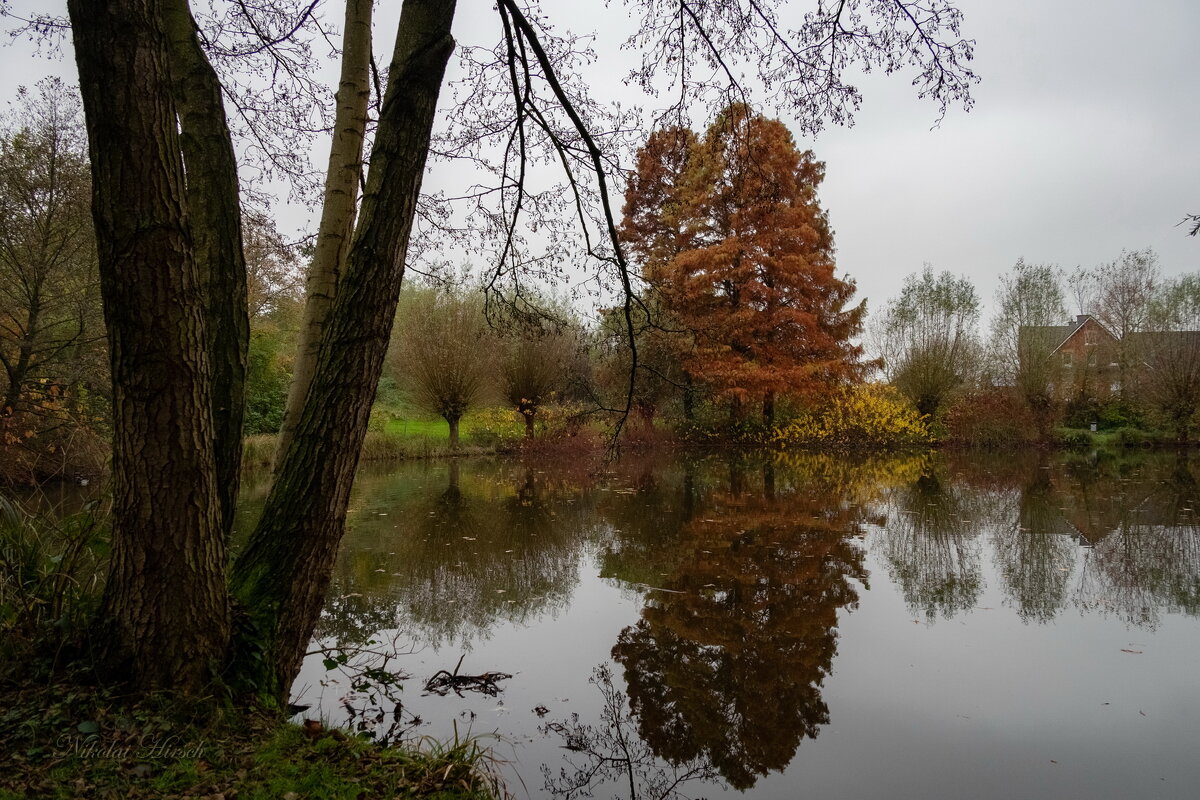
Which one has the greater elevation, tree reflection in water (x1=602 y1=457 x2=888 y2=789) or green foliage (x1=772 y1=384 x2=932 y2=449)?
green foliage (x1=772 y1=384 x2=932 y2=449)

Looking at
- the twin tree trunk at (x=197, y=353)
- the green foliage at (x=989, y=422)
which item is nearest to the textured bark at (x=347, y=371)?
the twin tree trunk at (x=197, y=353)

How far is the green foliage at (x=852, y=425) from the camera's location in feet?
67.5

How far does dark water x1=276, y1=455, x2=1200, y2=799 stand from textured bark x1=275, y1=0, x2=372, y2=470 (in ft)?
5.84

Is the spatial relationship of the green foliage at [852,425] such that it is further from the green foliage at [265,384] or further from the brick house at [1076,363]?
the green foliage at [265,384]

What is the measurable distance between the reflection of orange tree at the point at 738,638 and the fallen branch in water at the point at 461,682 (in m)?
0.72

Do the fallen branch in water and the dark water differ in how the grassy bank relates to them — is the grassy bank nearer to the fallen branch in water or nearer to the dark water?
the dark water

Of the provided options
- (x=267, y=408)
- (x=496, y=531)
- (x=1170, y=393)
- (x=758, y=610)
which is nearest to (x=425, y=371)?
(x=267, y=408)

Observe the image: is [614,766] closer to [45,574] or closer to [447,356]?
[45,574]

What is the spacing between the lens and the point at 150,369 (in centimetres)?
208

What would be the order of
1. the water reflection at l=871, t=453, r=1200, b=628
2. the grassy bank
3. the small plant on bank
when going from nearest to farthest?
the grassy bank < the small plant on bank < the water reflection at l=871, t=453, r=1200, b=628

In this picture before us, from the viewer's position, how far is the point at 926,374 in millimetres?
21234

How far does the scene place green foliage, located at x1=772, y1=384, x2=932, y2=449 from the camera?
2056 cm

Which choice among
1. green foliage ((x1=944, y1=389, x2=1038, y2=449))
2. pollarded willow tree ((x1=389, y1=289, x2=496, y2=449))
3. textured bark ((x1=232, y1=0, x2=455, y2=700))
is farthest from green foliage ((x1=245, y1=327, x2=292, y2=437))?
green foliage ((x1=944, y1=389, x2=1038, y2=449))

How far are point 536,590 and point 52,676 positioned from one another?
331 cm
